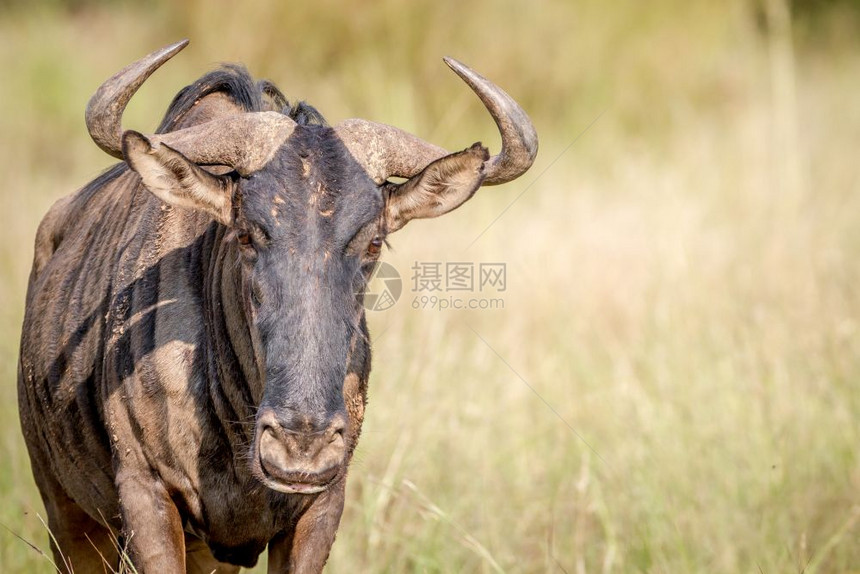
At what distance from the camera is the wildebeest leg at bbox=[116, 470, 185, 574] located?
11.6 feet

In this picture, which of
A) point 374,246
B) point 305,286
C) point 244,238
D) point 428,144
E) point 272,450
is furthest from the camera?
point 428,144

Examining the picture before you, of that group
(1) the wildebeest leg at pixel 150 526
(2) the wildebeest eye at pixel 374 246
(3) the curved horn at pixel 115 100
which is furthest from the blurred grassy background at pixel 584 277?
(3) the curved horn at pixel 115 100

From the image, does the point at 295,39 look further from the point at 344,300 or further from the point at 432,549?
the point at 344,300

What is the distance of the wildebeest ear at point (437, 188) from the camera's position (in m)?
3.56

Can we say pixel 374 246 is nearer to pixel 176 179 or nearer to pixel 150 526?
pixel 176 179

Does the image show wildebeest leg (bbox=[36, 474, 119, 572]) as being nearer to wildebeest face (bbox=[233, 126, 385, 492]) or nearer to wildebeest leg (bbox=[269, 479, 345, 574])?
wildebeest leg (bbox=[269, 479, 345, 574])

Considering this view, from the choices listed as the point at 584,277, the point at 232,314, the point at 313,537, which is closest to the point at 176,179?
the point at 232,314

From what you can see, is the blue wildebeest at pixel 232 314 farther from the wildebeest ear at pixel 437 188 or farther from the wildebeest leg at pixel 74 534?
the wildebeest leg at pixel 74 534

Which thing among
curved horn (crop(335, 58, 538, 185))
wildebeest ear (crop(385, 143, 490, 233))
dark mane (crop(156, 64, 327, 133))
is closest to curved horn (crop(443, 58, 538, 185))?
curved horn (crop(335, 58, 538, 185))

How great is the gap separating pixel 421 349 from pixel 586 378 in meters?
1.13

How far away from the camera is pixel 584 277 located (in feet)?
27.5

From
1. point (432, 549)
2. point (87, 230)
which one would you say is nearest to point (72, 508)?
point (87, 230)

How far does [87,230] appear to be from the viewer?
177 inches

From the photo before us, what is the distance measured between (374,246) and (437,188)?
1.07ft
